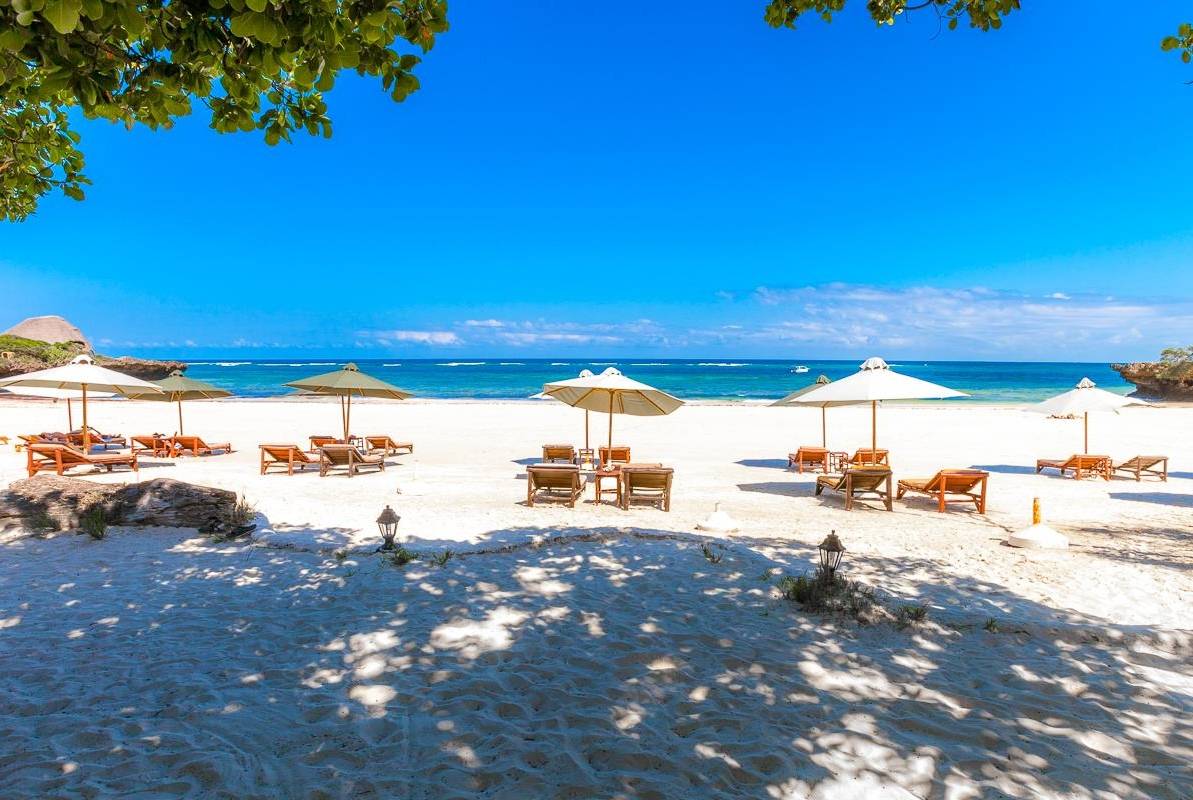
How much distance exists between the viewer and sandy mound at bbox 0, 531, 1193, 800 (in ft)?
8.73

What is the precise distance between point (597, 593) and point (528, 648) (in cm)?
112

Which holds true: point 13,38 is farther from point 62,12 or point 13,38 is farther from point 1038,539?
point 1038,539

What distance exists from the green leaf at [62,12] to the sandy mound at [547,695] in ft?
8.88

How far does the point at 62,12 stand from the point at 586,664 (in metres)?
3.60

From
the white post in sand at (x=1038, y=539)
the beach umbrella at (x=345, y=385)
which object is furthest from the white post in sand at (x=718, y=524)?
the beach umbrella at (x=345, y=385)

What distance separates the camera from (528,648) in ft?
12.9

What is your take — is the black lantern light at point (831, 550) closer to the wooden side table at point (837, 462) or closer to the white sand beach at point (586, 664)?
the white sand beach at point (586, 664)

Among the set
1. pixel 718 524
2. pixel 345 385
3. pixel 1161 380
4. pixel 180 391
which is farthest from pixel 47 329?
pixel 1161 380

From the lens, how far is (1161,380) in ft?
144

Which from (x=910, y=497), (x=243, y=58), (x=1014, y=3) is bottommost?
(x=910, y=497)

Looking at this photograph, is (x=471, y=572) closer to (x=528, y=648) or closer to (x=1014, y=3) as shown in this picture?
(x=528, y=648)

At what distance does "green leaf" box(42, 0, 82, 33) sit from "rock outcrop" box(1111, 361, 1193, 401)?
5634 cm

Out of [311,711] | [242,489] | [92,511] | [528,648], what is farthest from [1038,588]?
[242,489]

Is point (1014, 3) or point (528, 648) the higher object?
point (1014, 3)
